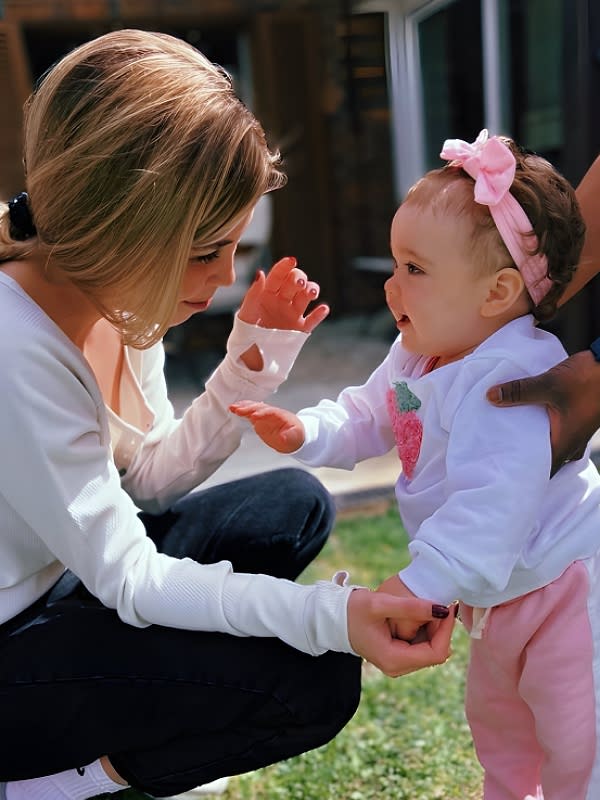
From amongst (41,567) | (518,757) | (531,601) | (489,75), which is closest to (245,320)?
(41,567)

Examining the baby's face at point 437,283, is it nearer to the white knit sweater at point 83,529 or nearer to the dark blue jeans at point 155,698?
the white knit sweater at point 83,529

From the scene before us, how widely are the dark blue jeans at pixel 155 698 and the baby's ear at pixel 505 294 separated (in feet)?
1.90

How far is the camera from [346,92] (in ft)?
22.7

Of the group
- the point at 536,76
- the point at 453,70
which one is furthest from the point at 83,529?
the point at 453,70

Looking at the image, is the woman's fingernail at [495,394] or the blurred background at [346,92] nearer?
the woman's fingernail at [495,394]

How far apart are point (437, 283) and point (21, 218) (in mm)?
642

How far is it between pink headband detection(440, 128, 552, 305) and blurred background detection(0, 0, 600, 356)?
2986mm

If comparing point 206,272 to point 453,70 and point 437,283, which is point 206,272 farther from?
point 453,70

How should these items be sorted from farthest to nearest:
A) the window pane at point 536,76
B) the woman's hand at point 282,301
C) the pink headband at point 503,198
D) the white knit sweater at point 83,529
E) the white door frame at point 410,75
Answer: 1. the white door frame at point 410,75
2. the window pane at point 536,76
3. the woman's hand at point 282,301
4. the white knit sweater at point 83,529
5. the pink headband at point 503,198

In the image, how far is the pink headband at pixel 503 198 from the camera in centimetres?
112

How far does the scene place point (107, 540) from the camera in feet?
4.21

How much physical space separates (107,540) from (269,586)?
245 mm

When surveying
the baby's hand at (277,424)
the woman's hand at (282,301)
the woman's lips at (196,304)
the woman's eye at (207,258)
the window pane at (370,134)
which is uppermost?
the woman's eye at (207,258)

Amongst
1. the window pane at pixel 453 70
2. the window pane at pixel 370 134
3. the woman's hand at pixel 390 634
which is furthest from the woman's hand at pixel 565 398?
the window pane at pixel 370 134
